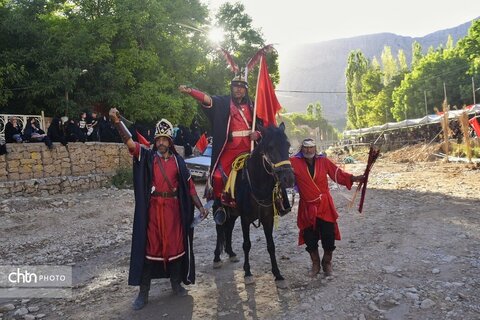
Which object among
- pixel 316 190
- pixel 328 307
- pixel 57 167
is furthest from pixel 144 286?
pixel 57 167

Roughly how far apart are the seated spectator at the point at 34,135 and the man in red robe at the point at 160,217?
9.11 m

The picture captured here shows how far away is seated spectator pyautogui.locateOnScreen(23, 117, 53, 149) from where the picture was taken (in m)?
12.4

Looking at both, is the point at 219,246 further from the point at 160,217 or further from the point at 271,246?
the point at 160,217

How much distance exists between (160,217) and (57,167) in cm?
961

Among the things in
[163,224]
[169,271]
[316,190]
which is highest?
[316,190]

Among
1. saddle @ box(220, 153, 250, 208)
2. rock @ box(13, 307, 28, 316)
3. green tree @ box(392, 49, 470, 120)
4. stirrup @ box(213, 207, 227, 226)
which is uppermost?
green tree @ box(392, 49, 470, 120)

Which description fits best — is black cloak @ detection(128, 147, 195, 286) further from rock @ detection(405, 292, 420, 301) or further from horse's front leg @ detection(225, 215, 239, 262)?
rock @ detection(405, 292, 420, 301)

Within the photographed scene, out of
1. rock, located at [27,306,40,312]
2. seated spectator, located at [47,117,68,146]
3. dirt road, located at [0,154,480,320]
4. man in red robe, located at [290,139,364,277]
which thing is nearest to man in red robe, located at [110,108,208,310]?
dirt road, located at [0,154,480,320]

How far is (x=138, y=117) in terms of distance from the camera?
18875mm

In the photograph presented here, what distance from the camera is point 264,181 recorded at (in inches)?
193

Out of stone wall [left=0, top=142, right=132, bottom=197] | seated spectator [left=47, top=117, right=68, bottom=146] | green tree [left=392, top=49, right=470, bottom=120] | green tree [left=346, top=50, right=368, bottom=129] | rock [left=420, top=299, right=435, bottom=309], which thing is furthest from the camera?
green tree [left=346, top=50, right=368, bottom=129]

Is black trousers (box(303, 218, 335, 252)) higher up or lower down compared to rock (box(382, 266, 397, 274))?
higher up

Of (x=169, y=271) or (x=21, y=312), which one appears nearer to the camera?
(x=21, y=312)

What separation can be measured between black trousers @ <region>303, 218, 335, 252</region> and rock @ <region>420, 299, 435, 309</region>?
124 cm
